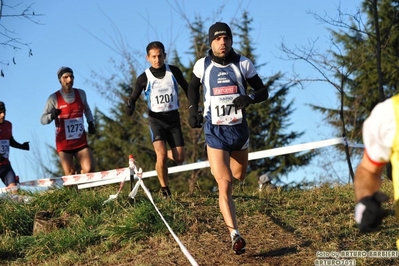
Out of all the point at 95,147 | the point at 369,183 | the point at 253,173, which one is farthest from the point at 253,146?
the point at 369,183

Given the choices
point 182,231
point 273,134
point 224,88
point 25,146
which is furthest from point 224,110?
point 273,134

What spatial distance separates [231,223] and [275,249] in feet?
2.57

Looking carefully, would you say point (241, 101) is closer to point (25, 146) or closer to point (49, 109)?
point (49, 109)

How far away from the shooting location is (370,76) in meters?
29.3

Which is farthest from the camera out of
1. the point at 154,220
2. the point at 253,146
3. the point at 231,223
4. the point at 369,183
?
the point at 253,146

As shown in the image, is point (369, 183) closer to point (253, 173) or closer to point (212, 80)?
point (212, 80)

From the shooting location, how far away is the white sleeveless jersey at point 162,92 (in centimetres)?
1039

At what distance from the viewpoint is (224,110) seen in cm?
757

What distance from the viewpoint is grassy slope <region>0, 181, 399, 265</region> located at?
7512 mm

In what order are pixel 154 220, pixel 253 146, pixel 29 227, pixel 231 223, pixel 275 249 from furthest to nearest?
pixel 253 146
pixel 29 227
pixel 154 220
pixel 275 249
pixel 231 223

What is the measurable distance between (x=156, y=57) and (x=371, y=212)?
702 centimetres

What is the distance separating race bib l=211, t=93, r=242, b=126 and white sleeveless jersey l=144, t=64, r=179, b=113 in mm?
2855

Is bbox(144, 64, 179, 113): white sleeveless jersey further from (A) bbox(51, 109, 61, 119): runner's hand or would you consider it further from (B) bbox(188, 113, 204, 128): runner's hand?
(B) bbox(188, 113, 204, 128): runner's hand

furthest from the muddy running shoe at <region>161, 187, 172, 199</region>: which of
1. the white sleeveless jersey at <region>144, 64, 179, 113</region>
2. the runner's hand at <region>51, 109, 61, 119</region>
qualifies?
the runner's hand at <region>51, 109, 61, 119</region>
